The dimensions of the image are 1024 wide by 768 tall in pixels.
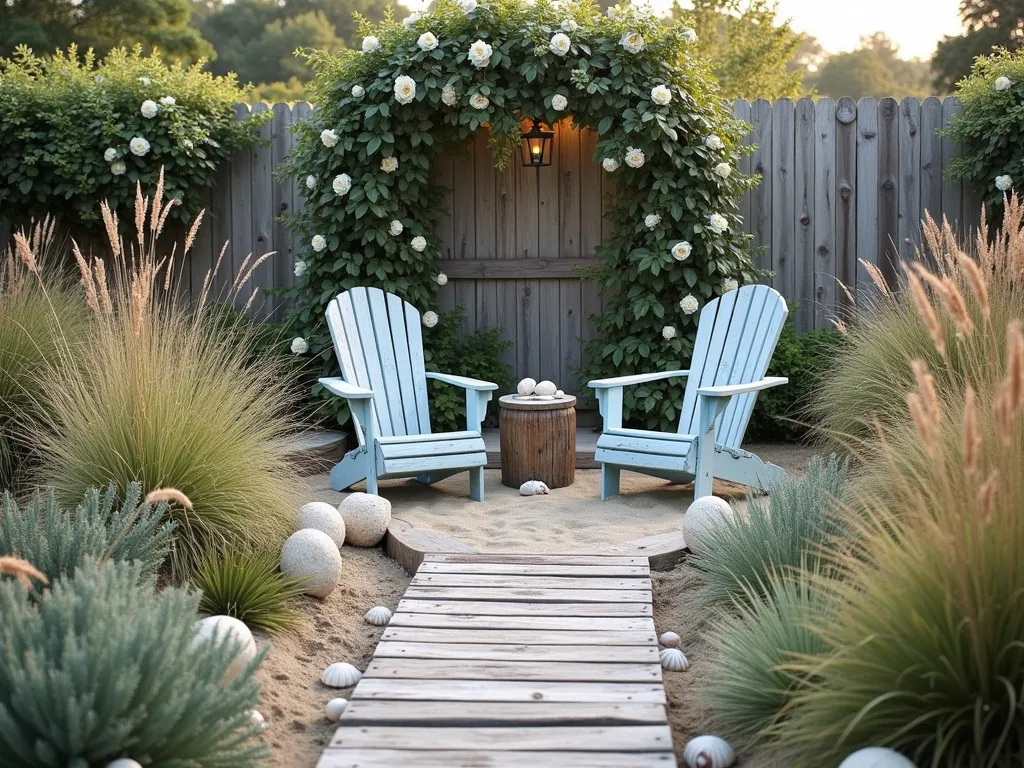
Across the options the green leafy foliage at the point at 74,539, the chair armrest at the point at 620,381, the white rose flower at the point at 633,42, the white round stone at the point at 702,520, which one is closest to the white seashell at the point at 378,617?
the green leafy foliage at the point at 74,539

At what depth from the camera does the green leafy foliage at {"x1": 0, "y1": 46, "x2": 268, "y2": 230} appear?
5.66m

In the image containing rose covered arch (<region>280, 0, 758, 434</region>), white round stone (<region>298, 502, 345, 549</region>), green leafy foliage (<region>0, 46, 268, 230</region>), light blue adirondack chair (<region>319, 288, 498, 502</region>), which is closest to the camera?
white round stone (<region>298, 502, 345, 549</region>)

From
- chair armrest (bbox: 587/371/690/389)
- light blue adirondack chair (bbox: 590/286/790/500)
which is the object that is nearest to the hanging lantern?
light blue adirondack chair (bbox: 590/286/790/500)

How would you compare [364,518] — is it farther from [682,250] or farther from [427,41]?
[427,41]

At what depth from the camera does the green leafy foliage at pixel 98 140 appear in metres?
5.66

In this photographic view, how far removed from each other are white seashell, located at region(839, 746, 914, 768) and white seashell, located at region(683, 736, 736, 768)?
392mm

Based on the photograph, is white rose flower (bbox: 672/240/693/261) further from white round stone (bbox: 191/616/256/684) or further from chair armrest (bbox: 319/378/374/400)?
white round stone (bbox: 191/616/256/684)

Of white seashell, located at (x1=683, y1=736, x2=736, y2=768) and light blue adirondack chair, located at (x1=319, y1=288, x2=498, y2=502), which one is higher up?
light blue adirondack chair, located at (x1=319, y1=288, x2=498, y2=502)

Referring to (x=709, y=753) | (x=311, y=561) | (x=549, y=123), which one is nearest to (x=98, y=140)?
(x=549, y=123)

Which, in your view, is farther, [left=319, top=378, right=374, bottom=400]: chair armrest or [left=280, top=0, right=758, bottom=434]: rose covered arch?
[left=280, top=0, right=758, bottom=434]: rose covered arch

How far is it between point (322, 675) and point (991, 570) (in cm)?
169

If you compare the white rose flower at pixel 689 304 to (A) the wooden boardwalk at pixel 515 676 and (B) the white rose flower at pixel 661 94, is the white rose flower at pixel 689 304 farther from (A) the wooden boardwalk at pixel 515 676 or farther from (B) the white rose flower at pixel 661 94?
(A) the wooden boardwalk at pixel 515 676

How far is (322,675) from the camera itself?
9.09ft

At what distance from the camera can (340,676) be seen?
272cm
